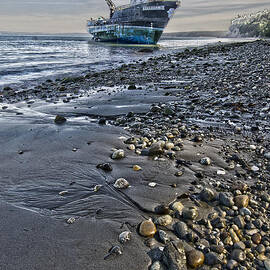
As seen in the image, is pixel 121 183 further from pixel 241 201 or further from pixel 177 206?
pixel 241 201

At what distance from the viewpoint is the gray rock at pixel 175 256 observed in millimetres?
1709

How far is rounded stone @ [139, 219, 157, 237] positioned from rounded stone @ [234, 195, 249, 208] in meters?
0.94

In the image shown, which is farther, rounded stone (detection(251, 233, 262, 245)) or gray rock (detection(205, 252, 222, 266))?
rounded stone (detection(251, 233, 262, 245))

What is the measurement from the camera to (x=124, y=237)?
204 centimetres

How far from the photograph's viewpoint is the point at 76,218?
2.35 metres

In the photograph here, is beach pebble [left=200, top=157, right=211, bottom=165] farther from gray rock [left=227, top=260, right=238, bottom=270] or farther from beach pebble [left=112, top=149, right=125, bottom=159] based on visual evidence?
gray rock [left=227, top=260, right=238, bottom=270]

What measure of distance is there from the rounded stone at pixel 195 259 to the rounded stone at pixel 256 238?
0.50 m

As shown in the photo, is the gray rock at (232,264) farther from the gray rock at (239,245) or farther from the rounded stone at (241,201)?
the rounded stone at (241,201)

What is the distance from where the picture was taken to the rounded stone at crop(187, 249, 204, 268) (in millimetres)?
1768

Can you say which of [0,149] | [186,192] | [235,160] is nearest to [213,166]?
[235,160]

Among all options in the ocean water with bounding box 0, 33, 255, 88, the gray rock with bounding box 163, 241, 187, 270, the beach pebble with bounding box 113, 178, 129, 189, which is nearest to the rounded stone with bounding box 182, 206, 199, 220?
the gray rock with bounding box 163, 241, 187, 270

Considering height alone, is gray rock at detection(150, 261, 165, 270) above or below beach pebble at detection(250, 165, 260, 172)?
above

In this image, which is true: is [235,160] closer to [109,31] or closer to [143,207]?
[143,207]

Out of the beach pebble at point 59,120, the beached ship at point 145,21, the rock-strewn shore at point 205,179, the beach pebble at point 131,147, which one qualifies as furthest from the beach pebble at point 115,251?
the beached ship at point 145,21
